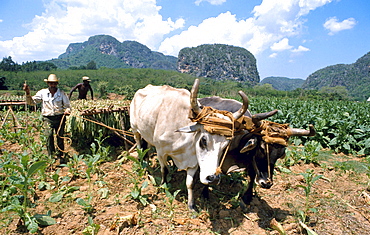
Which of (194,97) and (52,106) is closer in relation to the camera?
(194,97)

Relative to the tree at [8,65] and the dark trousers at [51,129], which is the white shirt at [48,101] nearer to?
the dark trousers at [51,129]

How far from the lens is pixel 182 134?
347cm

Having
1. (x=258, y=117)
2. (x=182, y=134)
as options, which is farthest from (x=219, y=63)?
(x=258, y=117)

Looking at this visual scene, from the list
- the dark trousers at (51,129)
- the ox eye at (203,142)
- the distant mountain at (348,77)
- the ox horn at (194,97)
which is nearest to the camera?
the ox horn at (194,97)

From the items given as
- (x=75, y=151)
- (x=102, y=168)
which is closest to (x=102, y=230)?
(x=102, y=168)

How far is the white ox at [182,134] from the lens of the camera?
9.33ft

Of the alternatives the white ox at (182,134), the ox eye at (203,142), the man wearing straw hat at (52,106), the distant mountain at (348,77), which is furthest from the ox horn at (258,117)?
the distant mountain at (348,77)

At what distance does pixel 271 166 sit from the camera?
3.21 m

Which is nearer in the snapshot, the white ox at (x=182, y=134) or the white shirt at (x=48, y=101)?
the white ox at (x=182, y=134)

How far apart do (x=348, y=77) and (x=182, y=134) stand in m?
159

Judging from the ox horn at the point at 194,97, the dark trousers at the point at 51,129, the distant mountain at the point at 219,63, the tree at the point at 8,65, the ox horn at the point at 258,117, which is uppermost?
the distant mountain at the point at 219,63

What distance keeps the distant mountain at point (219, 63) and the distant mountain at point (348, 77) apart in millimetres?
43573

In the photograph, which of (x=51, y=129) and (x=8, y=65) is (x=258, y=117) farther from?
(x=8, y=65)

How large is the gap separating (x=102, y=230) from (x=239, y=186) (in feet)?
8.25
